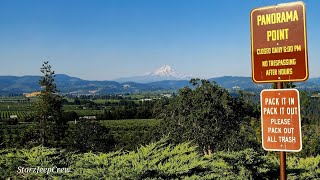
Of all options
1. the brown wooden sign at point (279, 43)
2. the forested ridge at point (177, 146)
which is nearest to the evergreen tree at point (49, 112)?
the forested ridge at point (177, 146)

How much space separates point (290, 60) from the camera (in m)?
3.83

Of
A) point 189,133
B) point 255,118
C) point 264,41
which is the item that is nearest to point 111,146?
point 255,118

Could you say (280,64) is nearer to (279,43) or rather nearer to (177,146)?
(279,43)

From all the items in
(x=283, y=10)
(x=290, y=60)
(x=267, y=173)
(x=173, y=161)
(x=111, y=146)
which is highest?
(x=283, y=10)

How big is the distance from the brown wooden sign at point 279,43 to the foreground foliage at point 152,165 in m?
2.60

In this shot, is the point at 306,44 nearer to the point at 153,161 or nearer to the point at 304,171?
the point at 153,161

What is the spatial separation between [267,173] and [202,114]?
17090 mm

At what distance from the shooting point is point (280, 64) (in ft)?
12.8

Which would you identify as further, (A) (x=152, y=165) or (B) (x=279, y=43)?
(A) (x=152, y=165)

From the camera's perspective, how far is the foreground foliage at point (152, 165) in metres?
5.96

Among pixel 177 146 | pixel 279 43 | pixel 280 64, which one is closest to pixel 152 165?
pixel 177 146

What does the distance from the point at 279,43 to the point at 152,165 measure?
10.7 ft

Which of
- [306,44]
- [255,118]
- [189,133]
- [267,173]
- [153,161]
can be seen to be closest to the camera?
[306,44]

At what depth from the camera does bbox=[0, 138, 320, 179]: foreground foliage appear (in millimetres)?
5961
